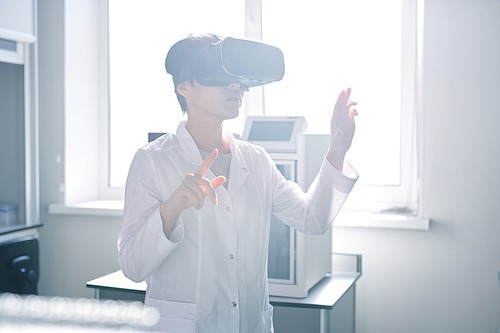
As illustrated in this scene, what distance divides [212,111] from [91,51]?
2.06 m

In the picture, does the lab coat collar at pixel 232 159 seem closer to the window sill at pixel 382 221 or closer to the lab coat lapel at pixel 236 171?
the lab coat lapel at pixel 236 171

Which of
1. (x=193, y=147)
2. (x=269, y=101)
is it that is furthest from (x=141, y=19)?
(x=193, y=147)

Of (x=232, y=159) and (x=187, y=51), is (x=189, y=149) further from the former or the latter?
Result: (x=187, y=51)

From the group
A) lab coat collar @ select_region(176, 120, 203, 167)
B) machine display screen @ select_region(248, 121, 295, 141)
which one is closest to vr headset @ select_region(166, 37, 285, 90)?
lab coat collar @ select_region(176, 120, 203, 167)

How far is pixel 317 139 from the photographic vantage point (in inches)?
71.9

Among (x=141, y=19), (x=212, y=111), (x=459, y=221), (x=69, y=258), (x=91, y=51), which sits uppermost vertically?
(x=141, y=19)

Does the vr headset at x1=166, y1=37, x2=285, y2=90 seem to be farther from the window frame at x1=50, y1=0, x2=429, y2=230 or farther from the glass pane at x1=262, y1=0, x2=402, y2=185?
the glass pane at x1=262, y1=0, x2=402, y2=185

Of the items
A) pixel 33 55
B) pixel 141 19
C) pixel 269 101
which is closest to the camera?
pixel 33 55

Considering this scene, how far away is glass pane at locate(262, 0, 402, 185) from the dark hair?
4.70 ft

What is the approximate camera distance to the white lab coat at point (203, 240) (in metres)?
1.18

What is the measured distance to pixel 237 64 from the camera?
1.10 meters

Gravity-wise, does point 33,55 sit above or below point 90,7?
below

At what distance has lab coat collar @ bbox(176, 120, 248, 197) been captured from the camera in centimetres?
132

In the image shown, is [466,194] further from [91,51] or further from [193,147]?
[91,51]
